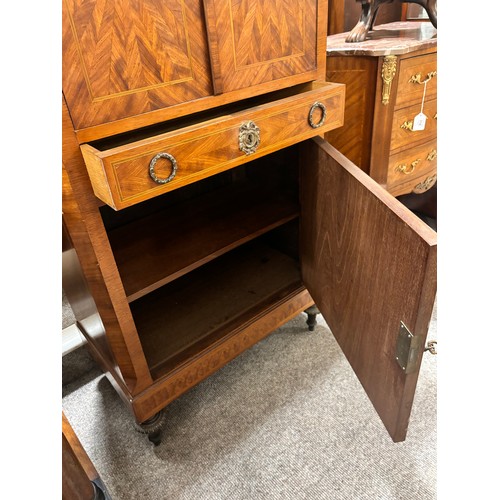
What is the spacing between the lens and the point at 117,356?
0.79 m

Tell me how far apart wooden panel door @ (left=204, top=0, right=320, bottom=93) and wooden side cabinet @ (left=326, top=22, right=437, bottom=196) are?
226 millimetres

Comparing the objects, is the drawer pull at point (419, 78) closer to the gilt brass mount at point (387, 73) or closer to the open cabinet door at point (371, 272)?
the gilt brass mount at point (387, 73)

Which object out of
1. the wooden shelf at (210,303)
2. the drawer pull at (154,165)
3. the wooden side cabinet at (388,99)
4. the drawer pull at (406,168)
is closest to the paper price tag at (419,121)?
the wooden side cabinet at (388,99)

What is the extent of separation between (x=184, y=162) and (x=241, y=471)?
2.32ft

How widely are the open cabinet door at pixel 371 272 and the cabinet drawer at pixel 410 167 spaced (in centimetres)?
35

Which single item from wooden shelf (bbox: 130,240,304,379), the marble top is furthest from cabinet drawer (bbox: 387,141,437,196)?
wooden shelf (bbox: 130,240,304,379)

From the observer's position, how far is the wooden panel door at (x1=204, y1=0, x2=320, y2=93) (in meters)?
0.61

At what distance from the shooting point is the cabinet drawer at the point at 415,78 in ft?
3.10

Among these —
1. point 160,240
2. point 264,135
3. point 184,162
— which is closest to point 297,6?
point 264,135

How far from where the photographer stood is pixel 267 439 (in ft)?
3.10

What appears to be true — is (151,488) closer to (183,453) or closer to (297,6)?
(183,453)

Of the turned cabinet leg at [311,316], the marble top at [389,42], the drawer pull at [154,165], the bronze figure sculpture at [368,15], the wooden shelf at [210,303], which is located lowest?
the turned cabinet leg at [311,316]

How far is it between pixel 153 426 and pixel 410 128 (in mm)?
997

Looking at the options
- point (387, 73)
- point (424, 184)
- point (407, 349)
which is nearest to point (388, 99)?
point (387, 73)
